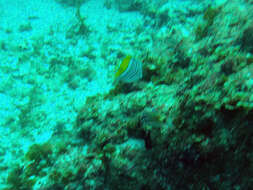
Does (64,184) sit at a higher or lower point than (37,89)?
lower

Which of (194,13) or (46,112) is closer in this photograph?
(46,112)

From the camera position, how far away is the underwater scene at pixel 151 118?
70.0 inches

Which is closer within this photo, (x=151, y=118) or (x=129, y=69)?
(x=151, y=118)

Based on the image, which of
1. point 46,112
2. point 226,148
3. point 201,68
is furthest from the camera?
point 46,112

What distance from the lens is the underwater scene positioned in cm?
178

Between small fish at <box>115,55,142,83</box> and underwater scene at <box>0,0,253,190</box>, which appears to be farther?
small fish at <box>115,55,142,83</box>

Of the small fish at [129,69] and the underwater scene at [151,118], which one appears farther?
the small fish at [129,69]

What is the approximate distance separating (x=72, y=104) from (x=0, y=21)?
6.31 meters

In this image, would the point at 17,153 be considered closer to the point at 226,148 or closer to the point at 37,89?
the point at 37,89

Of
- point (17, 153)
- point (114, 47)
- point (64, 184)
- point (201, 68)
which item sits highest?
point (114, 47)

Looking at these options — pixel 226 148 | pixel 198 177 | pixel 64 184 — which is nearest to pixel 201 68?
pixel 226 148

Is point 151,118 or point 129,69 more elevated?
point 129,69

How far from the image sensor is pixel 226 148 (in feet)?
5.73

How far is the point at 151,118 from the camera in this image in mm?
2225
